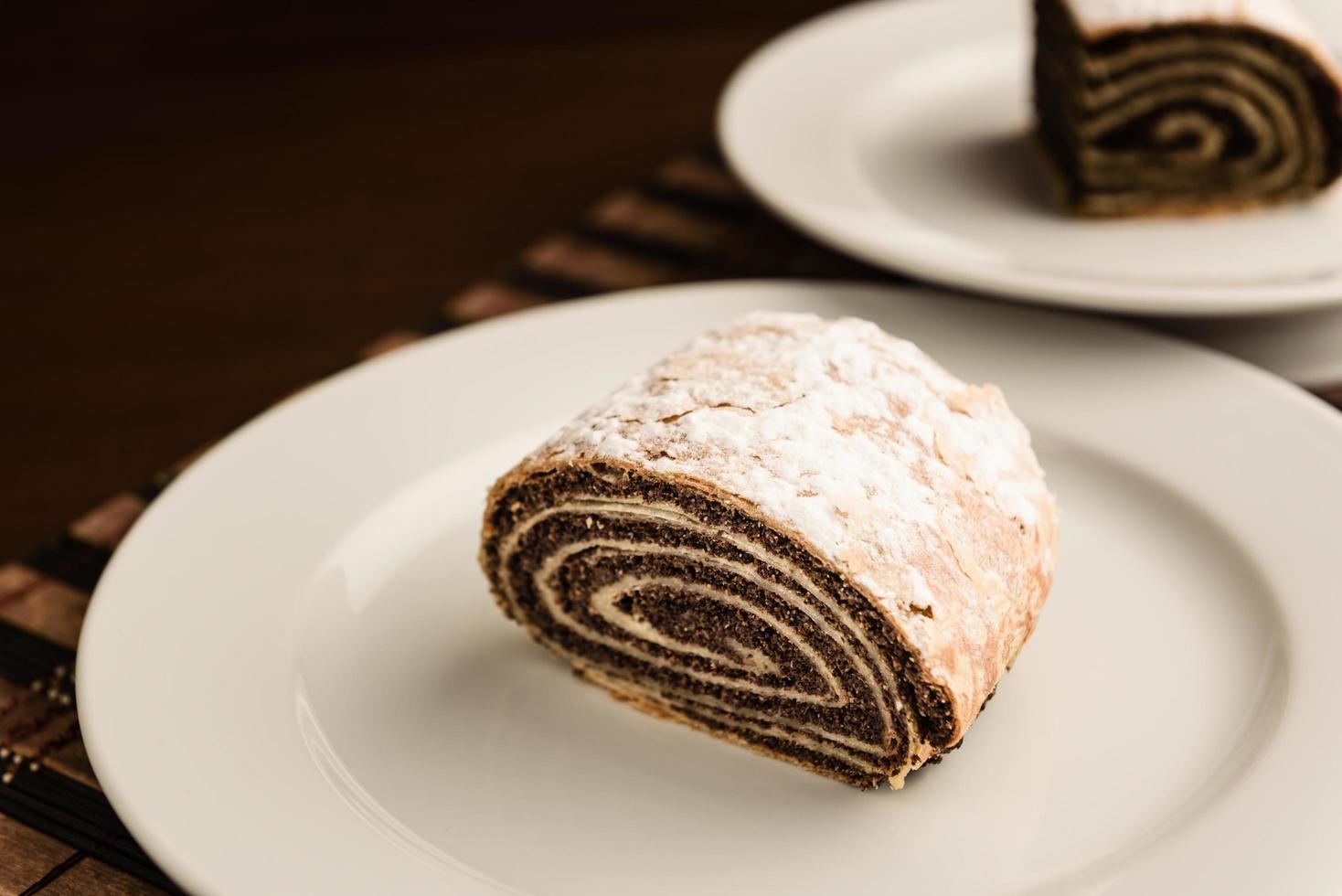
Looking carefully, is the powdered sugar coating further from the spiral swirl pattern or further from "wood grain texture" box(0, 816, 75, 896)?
"wood grain texture" box(0, 816, 75, 896)

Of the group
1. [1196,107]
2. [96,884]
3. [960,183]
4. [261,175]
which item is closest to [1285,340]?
[1196,107]

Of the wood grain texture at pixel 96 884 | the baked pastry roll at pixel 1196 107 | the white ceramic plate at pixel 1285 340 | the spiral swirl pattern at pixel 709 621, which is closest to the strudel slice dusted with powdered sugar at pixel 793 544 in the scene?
the spiral swirl pattern at pixel 709 621

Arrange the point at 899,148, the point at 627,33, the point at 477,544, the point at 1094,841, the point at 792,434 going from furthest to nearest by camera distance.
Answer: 1. the point at 627,33
2. the point at 899,148
3. the point at 477,544
4. the point at 792,434
5. the point at 1094,841

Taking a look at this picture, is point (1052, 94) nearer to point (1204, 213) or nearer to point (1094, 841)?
point (1204, 213)

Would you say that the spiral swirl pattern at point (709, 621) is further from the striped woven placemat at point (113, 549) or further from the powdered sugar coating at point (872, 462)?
the striped woven placemat at point (113, 549)

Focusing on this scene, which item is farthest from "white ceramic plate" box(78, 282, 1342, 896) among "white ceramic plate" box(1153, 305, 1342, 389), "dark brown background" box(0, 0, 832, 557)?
"dark brown background" box(0, 0, 832, 557)

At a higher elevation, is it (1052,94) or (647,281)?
(1052,94)

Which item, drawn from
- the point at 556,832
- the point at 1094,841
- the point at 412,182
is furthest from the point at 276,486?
the point at 412,182
